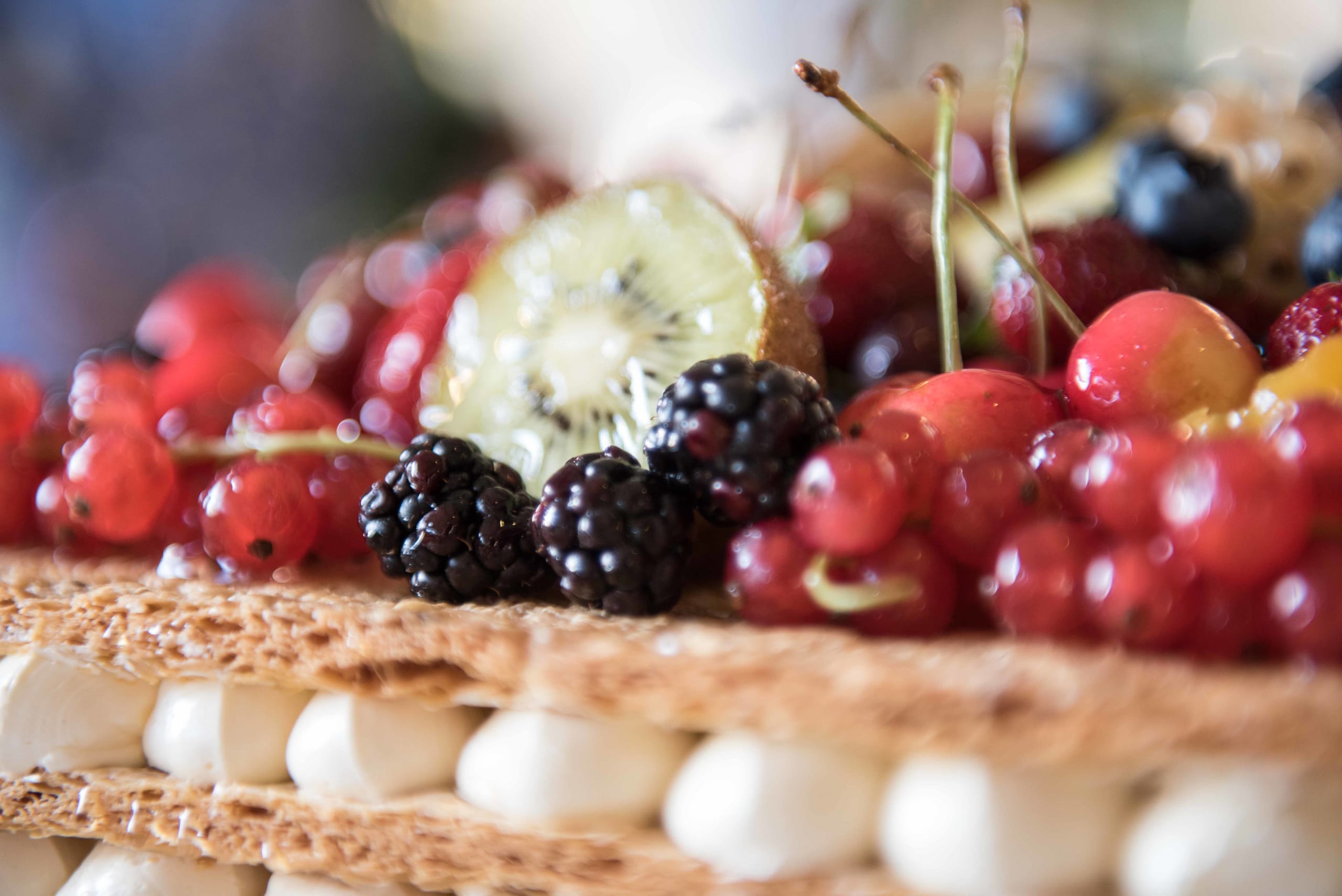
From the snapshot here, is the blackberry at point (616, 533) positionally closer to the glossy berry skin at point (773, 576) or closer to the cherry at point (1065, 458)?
the glossy berry skin at point (773, 576)

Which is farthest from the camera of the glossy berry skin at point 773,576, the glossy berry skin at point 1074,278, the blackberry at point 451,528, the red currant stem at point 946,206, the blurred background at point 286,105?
the blurred background at point 286,105

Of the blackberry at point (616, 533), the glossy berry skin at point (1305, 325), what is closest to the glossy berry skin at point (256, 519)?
the blackberry at point (616, 533)

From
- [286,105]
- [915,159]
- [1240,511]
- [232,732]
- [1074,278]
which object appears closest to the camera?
[1240,511]

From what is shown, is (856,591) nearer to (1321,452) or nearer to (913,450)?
(913,450)

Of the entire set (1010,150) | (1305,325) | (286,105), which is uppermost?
(286,105)

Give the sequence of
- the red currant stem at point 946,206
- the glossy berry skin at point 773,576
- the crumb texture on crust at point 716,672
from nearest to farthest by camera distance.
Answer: the crumb texture on crust at point 716,672
the glossy berry skin at point 773,576
the red currant stem at point 946,206

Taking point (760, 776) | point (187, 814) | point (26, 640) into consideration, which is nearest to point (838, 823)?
point (760, 776)

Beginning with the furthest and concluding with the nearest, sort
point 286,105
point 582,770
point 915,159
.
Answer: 1. point 286,105
2. point 915,159
3. point 582,770

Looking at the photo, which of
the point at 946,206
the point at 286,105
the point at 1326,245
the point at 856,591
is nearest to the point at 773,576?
the point at 856,591

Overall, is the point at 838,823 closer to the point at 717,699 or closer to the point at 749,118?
the point at 717,699
